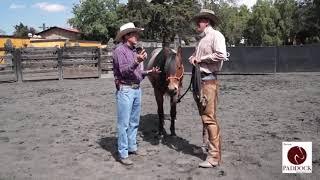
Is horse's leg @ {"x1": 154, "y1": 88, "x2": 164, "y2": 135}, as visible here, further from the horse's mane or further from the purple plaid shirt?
the purple plaid shirt

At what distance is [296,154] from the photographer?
4301mm

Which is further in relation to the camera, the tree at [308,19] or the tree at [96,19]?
the tree at [96,19]

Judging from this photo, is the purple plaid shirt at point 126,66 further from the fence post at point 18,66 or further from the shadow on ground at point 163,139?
the fence post at point 18,66

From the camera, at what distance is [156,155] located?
6.56 meters

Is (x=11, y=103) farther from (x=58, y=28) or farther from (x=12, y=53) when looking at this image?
(x=58, y=28)

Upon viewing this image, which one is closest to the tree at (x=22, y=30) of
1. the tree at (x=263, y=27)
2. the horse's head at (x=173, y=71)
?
the tree at (x=263, y=27)

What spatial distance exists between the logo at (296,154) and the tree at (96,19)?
2598 inches

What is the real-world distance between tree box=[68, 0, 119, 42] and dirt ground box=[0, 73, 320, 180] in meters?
58.6

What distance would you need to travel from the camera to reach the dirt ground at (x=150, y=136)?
5781 millimetres

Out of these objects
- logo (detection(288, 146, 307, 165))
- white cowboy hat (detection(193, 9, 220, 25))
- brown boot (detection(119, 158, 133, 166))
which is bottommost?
brown boot (detection(119, 158, 133, 166))

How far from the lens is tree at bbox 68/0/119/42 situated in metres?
71.3

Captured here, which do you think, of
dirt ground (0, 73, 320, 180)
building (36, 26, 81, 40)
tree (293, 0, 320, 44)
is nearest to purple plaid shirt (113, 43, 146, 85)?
dirt ground (0, 73, 320, 180)

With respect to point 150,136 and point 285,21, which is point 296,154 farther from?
point 285,21

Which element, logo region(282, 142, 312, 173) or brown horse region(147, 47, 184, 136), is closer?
logo region(282, 142, 312, 173)
